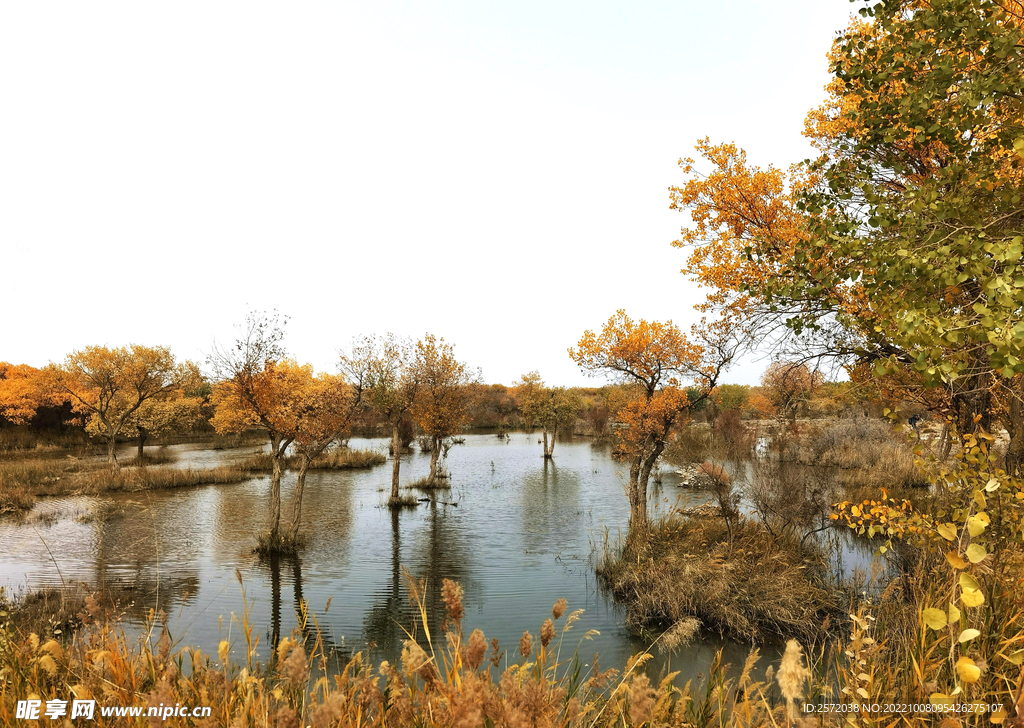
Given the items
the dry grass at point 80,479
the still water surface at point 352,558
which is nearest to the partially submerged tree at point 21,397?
the dry grass at point 80,479

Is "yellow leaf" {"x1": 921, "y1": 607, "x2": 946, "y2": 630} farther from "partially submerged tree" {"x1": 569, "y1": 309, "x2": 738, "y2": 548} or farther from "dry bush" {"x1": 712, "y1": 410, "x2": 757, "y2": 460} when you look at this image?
"dry bush" {"x1": 712, "y1": 410, "x2": 757, "y2": 460}

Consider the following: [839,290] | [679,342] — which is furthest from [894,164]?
[679,342]

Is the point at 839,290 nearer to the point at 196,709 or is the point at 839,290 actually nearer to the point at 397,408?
the point at 196,709

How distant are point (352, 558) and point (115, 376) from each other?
25.5 metres

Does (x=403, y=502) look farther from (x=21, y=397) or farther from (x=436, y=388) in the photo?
(x=21, y=397)

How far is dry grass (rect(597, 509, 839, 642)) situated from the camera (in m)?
9.70

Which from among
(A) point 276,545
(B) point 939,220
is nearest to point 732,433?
(A) point 276,545

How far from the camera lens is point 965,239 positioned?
304 cm

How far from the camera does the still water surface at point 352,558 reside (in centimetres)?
1001

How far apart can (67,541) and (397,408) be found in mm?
12248

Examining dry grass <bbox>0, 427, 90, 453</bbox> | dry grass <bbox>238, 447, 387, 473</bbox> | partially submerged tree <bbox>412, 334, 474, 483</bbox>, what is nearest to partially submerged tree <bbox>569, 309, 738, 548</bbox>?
partially submerged tree <bbox>412, 334, 474, 483</bbox>

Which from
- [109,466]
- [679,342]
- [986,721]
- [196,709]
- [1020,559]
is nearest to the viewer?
[986,721]

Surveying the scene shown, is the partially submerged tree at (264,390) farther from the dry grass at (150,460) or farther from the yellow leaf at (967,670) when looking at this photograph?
the dry grass at (150,460)

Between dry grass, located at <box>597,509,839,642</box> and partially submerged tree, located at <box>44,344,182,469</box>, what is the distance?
28.9 m
